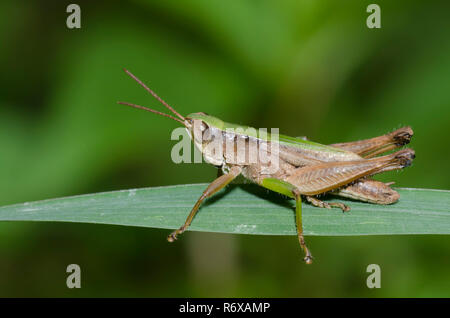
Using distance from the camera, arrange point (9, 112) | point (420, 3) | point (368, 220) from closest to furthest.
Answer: point (368, 220), point (420, 3), point (9, 112)

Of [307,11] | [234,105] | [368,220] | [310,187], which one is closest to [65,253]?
[234,105]

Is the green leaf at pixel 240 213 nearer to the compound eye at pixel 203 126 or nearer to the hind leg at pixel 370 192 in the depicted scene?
the hind leg at pixel 370 192

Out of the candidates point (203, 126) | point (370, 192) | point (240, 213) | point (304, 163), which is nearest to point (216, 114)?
point (203, 126)

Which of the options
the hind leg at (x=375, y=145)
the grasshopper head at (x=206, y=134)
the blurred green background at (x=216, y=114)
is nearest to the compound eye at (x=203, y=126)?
the grasshopper head at (x=206, y=134)

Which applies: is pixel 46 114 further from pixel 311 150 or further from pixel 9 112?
pixel 311 150

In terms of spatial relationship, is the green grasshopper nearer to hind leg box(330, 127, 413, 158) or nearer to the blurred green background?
hind leg box(330, 127, 413, 158)

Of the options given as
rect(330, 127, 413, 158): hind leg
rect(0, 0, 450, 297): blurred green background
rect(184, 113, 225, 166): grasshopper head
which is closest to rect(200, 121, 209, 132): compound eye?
rect(184, 113, 225, 166): grasshopper head
